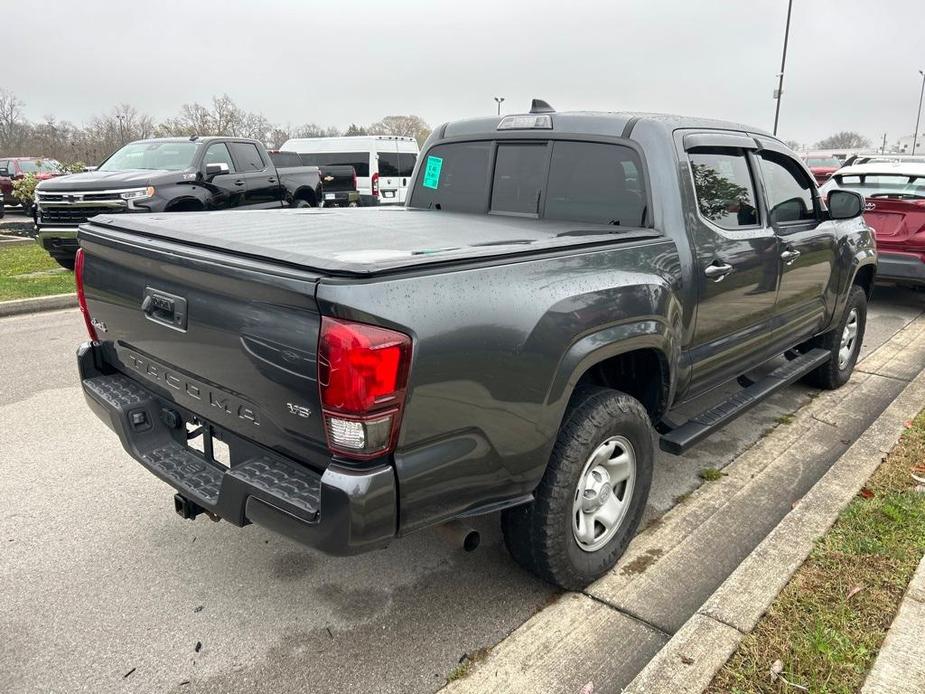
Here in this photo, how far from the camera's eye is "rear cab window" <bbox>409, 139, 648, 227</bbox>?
3430 mm

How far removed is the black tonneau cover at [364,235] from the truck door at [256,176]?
8196mm

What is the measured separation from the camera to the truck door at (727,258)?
3.40 meters

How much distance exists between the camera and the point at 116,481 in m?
3.83

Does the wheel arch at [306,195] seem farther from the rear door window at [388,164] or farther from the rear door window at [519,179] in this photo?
the rear door window at [519,179]

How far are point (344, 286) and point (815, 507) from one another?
262 cm

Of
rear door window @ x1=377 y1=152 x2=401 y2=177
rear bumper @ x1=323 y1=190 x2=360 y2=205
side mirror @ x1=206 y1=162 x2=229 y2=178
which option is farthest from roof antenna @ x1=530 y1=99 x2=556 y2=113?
rear door window @ x1=377 y1=152 x2=401 y2=177

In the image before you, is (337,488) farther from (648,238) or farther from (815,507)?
(815,507)

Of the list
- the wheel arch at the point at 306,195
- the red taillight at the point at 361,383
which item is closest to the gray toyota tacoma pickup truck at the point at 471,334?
the red taillight at the point at 361,383

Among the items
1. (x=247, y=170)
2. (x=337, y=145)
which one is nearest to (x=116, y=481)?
(x=247, y=170)

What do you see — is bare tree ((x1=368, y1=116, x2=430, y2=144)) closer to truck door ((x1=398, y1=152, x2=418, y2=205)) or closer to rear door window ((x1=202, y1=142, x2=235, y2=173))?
truck door ((x1=398, y1=152, x2=418, y2=205))

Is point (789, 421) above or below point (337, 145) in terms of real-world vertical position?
below

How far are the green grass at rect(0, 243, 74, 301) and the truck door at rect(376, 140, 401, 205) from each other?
919 cm

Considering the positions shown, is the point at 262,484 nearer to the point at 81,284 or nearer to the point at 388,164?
the point at 81,284

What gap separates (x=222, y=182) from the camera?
10727 mm
